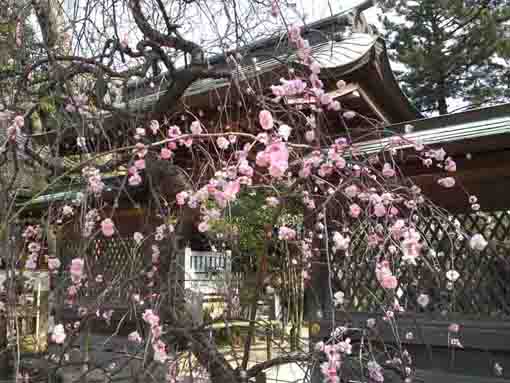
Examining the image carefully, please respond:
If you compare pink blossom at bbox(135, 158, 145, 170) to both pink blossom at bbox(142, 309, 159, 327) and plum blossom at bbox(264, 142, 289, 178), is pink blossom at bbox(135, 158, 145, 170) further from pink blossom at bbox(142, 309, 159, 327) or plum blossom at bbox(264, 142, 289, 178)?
plum blossom at bbox(264, 142, 289, 178)

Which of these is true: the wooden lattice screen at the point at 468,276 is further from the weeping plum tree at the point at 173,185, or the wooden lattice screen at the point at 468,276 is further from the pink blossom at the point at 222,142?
the pink blossom at the point at 222,142

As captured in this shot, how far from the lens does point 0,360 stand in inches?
139

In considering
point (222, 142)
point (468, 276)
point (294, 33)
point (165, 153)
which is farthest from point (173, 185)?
point (468, 276)

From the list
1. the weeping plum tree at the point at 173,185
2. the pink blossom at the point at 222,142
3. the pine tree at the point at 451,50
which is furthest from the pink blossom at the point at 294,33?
the pine tree at the point at 451,50

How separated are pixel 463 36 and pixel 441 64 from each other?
105 centimetres

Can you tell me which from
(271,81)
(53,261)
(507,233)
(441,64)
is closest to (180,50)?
(271,81)

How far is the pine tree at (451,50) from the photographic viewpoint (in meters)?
12.7

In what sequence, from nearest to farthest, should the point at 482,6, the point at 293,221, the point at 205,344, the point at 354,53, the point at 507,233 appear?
the point at 205,344 → the point at 507,233 → the point at 293,221 → the point at 354,53 → the point at 482,6

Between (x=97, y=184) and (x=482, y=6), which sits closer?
(x=97, y=184)

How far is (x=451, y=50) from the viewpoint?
525 inches

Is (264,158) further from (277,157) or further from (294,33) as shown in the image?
(294,33)

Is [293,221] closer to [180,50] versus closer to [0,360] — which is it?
[180,50]

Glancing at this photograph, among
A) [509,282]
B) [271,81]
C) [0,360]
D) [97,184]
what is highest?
[271,81]

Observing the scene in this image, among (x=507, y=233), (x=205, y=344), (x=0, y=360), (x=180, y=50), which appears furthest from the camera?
(x=0, y=360)
